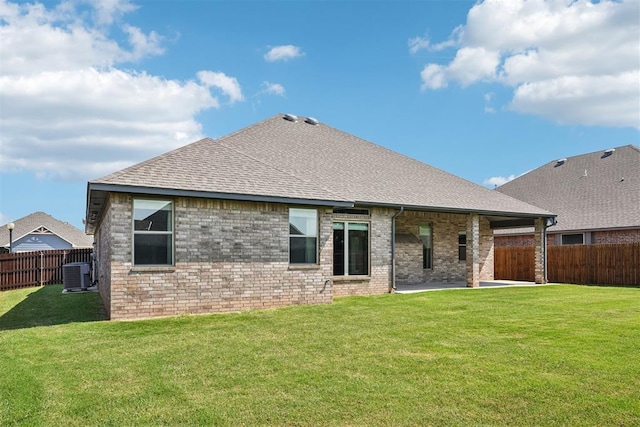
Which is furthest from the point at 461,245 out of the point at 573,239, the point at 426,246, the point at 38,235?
the point at 38,235

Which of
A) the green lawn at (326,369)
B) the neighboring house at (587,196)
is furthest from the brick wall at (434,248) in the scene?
the green lawn at (326,369)

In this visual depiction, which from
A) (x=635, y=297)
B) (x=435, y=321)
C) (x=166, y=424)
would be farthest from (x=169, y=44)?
(x=635, y=297)

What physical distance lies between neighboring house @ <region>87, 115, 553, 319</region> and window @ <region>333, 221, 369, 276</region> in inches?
1.3

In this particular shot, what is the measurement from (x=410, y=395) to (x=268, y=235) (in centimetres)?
726

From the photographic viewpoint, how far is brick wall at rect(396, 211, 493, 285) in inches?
733

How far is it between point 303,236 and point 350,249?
332cm

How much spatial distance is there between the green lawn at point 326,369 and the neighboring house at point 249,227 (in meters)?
1.01

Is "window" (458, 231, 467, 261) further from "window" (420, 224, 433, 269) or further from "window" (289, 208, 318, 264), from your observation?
"window" (289, 208, 318, 264)

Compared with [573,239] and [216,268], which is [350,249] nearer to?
[216,268]

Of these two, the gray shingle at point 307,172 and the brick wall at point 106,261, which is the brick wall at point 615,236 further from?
the brick wall at point 106,261

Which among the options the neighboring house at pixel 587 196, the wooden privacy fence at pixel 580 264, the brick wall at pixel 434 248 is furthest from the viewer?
the neighboring house at pixel 587 196

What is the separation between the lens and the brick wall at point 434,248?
18625mm

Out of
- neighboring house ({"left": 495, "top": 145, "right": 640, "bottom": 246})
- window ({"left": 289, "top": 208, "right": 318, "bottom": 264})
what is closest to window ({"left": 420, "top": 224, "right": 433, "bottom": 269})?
window ({"left": 289, "top": 208, "right": 318, "bottom": 264})

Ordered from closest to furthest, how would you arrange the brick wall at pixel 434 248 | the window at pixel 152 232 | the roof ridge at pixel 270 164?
the window at pixel 152 232
the roof ridge at pixel 270 164
the brick wall at pixel 434 248
